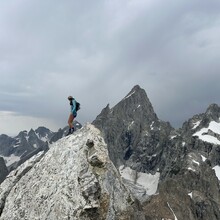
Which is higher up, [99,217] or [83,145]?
[83,145]

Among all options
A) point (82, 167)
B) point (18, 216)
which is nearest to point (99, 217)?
point (82, 167)

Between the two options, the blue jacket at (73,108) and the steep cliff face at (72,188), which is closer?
the steep cliff face at (72,188)

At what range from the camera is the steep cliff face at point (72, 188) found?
29.9 metres

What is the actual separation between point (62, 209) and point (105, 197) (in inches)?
120

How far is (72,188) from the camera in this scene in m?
30.4

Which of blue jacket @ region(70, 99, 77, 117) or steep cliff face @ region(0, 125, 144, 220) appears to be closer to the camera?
steep cliff face @ region(0, 125, 144, 220)

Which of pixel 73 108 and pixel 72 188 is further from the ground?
pixel 73 108

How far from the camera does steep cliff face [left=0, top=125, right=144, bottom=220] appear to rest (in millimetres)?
29859

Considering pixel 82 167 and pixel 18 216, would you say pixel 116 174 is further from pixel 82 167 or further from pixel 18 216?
pixel 18 216

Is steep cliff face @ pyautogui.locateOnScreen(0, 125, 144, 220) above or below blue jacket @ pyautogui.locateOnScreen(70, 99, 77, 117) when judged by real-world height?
below

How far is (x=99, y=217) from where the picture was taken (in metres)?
30.2

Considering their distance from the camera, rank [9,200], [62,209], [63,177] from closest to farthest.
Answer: [62,209], [63,177], [9,200]

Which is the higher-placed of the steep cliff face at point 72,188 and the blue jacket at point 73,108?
the blue jacket at point 73,108

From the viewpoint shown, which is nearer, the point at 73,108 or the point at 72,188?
the point at 72,188
